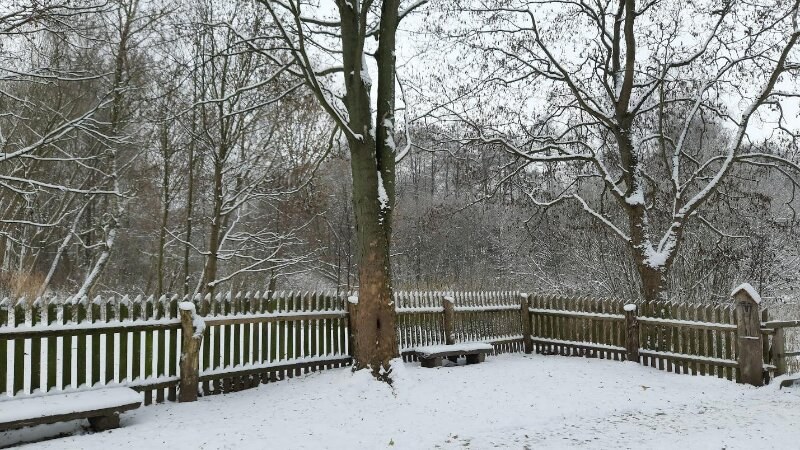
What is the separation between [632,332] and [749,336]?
2383 mm

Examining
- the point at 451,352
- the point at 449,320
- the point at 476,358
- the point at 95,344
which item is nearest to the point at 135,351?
the point at 95,344

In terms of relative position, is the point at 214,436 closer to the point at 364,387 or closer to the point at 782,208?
the point at 364,387

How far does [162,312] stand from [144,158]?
1353 cm

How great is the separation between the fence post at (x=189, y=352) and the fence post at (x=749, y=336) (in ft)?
30.5

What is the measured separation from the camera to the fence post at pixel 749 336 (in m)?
9.70

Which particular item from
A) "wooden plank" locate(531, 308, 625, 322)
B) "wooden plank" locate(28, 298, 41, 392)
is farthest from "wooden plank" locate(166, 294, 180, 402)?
"wooden plank" locate(531, 308, 625, 322)

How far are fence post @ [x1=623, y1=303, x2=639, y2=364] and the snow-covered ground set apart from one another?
1.21 meters

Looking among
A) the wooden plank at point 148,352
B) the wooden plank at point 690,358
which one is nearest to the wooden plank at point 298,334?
the wooden plank at point 148,352

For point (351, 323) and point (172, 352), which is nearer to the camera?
point (172, 352)

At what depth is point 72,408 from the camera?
20.4 ft

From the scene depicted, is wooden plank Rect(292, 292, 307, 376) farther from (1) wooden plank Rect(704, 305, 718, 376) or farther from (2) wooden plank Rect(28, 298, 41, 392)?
(1) wooden plank Rect(704, 305, 718, 376)

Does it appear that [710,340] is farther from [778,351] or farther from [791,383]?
[791,383]

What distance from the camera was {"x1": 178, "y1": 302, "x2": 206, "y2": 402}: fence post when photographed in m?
8.05

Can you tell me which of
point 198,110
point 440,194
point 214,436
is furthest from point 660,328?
point 440,194
